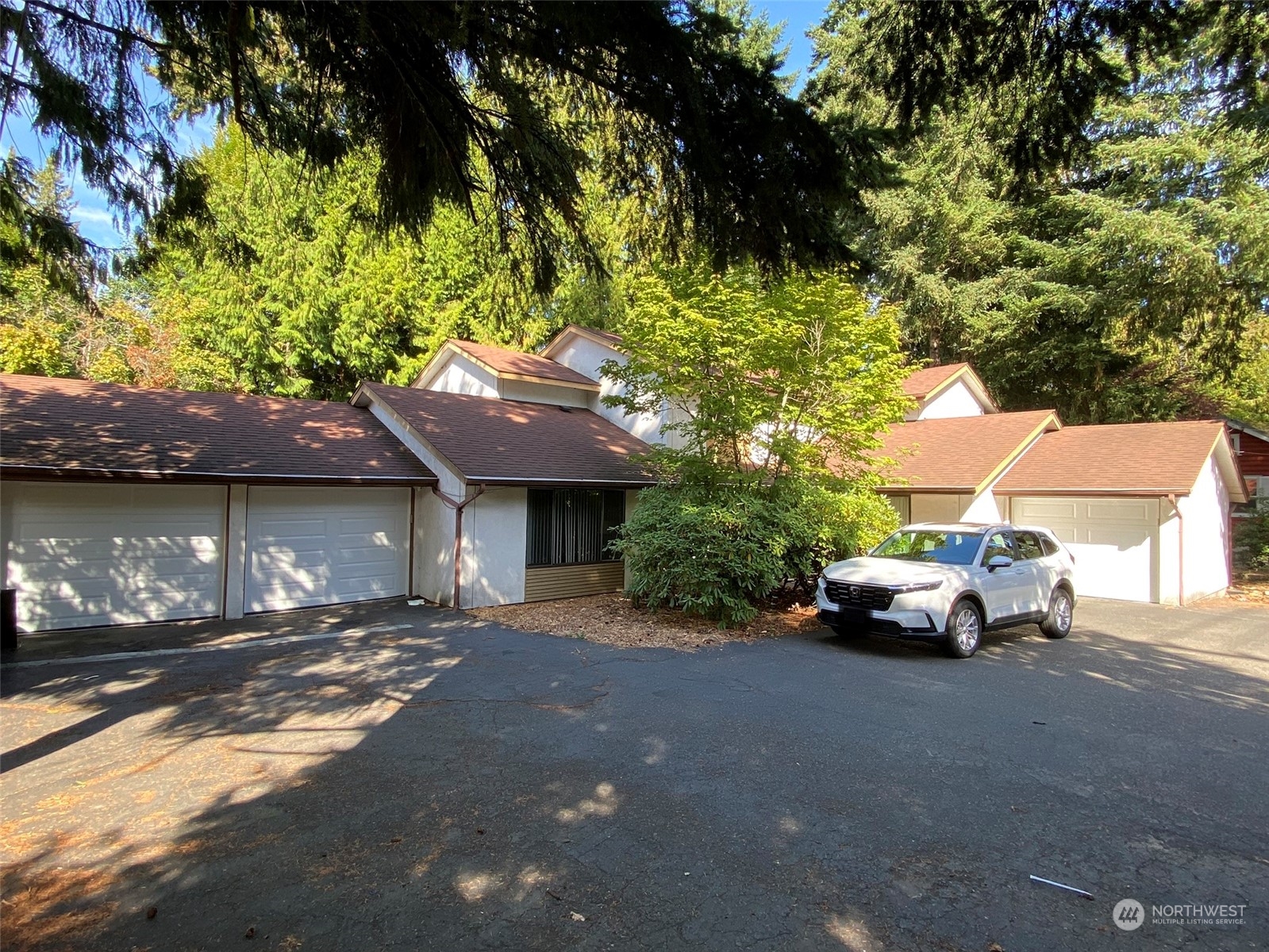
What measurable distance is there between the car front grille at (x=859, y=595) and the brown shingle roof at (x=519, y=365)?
9936mm

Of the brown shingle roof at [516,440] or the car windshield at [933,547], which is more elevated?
the brown shingle roof at [516,440]

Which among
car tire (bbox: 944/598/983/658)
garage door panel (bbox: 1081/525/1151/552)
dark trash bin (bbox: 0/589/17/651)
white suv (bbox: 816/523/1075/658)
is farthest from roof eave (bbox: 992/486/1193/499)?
dark trash bin (bbox: 0/589/17/651)

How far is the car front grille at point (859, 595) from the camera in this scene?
882cm

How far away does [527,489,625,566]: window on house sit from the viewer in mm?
13531

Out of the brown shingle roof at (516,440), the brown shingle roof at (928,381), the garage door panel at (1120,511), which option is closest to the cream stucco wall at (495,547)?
the brown shingle roof at (516,440)

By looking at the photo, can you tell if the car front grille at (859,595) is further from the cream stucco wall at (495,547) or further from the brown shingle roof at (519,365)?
the brown shingle roof at (519,365)

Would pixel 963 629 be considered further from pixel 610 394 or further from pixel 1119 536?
pixel 610 394

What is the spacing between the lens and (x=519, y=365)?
1753cm

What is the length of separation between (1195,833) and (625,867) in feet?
11.1

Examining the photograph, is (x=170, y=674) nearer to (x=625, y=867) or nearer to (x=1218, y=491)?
(x=625, y=867)

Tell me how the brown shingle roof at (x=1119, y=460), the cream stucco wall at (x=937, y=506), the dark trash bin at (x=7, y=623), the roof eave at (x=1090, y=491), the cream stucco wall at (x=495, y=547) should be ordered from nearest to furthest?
the dark trash bin at (x=7, y=623) → the cream stucco wall at (x=495, y=547) → the roof eave at (x=1090, y=491) → the brown shingle roof at (x=1119, y=460) → the cream stucco wall at (x=937, y=506)

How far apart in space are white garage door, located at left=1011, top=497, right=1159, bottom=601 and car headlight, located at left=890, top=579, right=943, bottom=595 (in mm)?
6846

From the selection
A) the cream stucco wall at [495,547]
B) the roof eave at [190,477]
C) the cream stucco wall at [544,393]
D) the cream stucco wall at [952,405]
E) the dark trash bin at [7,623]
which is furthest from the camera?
the cream stucco wall at [952,405]
